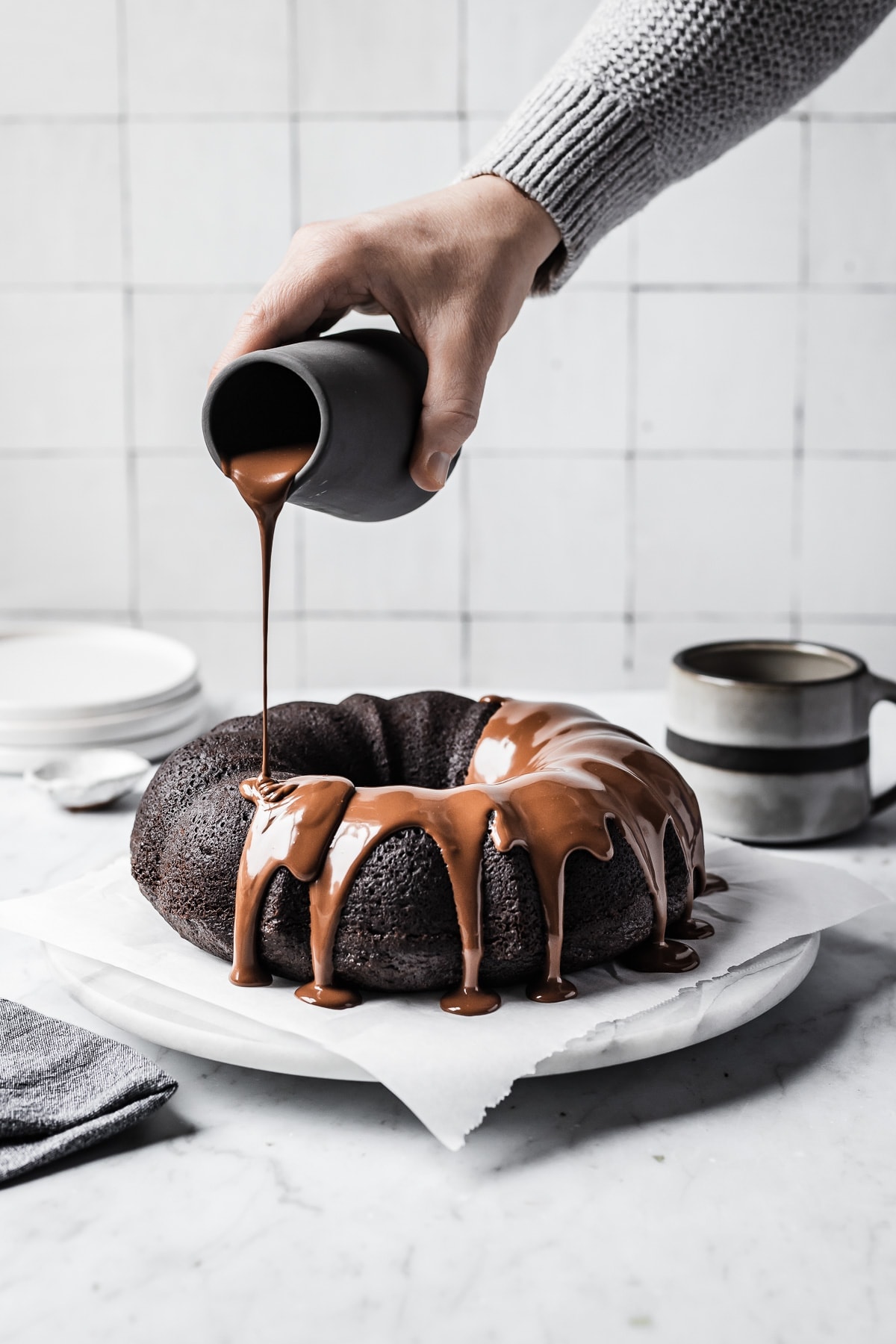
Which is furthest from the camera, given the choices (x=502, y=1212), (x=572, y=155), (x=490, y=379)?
(x=490, y=379)

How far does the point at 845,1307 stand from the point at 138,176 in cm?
267

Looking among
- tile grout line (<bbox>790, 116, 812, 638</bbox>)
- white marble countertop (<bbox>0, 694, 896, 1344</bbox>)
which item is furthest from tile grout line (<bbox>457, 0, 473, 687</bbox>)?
white marble countertop (<bbox>0, 694, 896, 1344</bbox>)

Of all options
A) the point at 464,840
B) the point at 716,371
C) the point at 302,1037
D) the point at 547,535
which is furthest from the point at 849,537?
the point at 302,1037

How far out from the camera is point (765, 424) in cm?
284

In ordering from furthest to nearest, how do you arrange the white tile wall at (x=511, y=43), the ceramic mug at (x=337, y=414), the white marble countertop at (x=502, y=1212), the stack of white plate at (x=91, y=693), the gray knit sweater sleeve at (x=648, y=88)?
the white tile wall at (x=511, y=43) < the stack of white plate at (x=91, y=693) < the gray knit sweater sleeve at (x=648, y=88) < the ceramic mug at (x=337, y=414) < the white marble countertop at (x=502, y=1212)

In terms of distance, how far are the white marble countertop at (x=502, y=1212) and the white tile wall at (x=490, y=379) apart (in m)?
2.00

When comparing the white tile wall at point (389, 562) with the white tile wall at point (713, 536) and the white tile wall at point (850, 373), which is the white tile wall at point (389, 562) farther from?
the white tile wall at point (850, 373)

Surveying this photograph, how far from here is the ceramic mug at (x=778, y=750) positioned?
4.18 ft

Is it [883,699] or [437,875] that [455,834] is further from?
[883,699]

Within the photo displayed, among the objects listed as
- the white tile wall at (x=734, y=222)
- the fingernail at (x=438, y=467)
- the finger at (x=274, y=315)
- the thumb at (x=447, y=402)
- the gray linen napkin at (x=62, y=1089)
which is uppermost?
the white tile wall at (x=734, y=222)

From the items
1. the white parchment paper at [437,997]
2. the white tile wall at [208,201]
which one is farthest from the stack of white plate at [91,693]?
the white tile wall at [208,201]

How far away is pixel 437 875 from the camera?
37.1 inches

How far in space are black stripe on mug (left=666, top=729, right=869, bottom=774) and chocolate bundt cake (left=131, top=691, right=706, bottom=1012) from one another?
0.78ft

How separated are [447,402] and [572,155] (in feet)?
1.10
